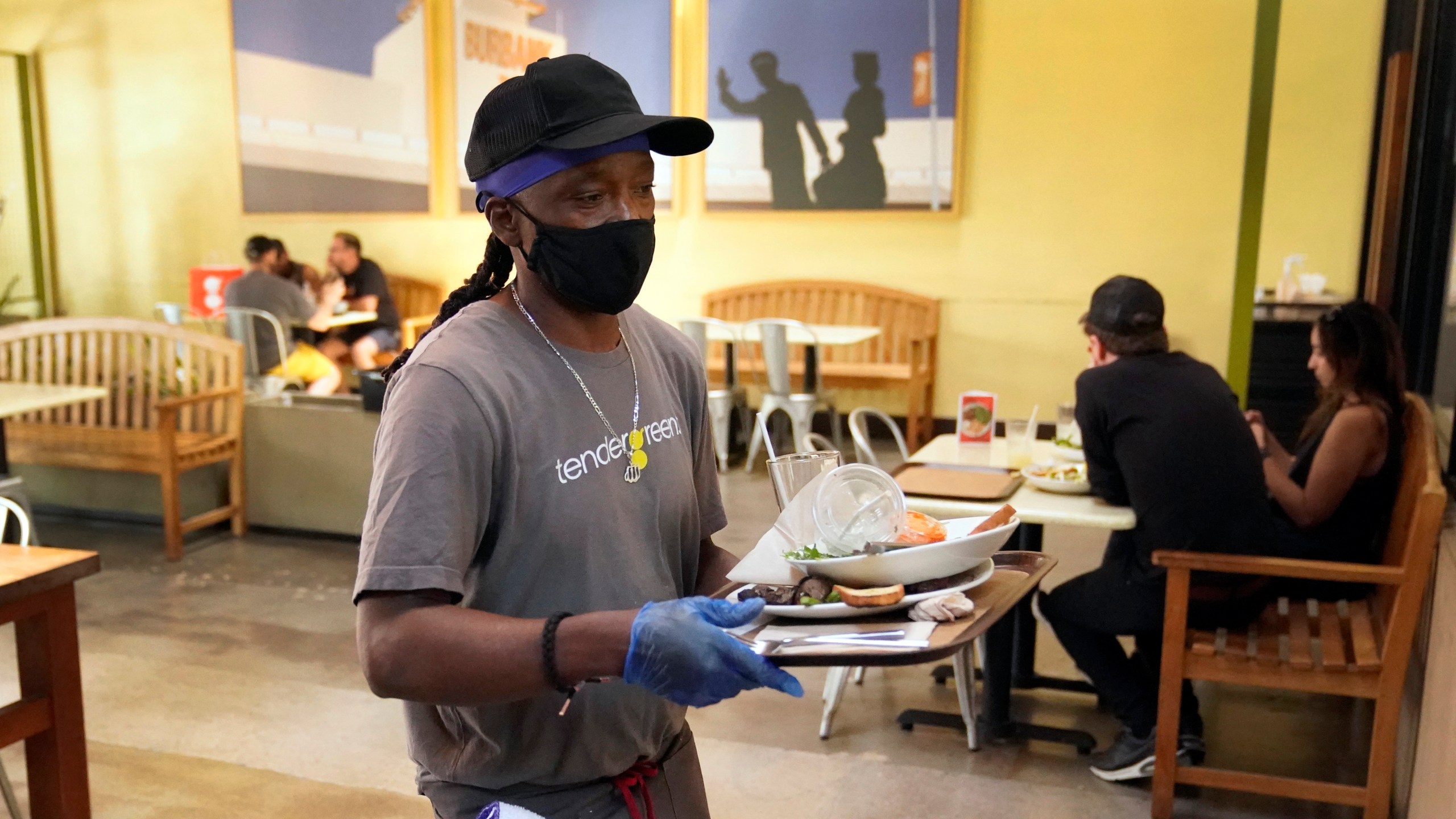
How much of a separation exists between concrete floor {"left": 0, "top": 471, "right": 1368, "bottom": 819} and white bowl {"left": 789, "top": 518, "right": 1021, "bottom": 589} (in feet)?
5.86

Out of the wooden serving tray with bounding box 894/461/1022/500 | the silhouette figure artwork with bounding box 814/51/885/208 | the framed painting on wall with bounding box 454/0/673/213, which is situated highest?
the framed painting on wall with bounding box 454/0/673/213

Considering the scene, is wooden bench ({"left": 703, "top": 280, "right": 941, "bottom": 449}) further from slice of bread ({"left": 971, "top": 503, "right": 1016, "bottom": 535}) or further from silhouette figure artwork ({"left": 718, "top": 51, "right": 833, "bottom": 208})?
slice of bread ({"left": 971, "top": 503, "right": 1016, "bottom": 535})

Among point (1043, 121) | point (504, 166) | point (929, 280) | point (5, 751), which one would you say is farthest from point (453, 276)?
point (504, 166)

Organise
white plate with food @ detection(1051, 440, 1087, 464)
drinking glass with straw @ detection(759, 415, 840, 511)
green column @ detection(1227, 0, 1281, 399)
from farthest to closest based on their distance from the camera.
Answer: green column @ detection(1227, 0, 1281, 399) → white plate with food @ detection(1051, 440, 1087, 464) → drinking glass with straw @ detection(759, 415, 840, 511)

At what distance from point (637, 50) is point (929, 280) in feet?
8.47

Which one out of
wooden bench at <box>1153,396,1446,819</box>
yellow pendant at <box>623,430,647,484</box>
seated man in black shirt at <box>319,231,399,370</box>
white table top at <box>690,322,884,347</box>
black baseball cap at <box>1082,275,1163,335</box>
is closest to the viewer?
yellow pendant at <box>623,430,647,484</box>

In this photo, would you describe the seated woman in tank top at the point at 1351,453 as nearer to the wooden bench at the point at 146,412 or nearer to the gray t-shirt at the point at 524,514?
the gray t-shirt at the point at 524,514

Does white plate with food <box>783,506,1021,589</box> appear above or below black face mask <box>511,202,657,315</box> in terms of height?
below

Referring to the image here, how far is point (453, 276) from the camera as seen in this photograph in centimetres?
883

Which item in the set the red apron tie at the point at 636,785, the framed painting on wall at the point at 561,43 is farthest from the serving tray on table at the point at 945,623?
the framed painting on wall at the point at 561,43

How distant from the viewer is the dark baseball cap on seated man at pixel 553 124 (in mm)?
1137

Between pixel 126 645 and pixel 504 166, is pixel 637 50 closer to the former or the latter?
pixel 126 645

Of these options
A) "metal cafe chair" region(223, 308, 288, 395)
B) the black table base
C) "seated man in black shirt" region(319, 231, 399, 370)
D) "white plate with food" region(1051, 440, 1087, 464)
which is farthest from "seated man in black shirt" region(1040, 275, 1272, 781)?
"seated man in black shirt" region(319, 231, 399, 370)

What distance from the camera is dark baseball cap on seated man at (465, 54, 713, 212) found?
3.73ft
